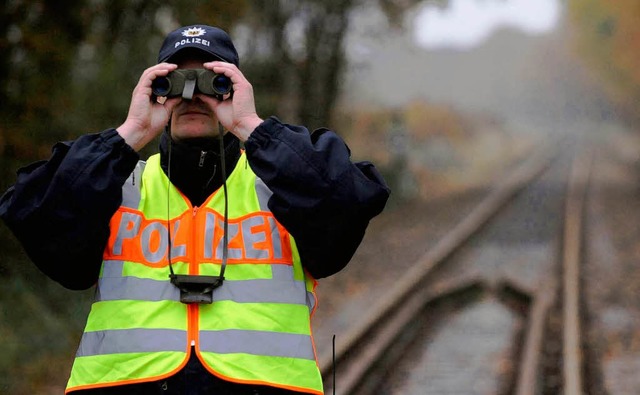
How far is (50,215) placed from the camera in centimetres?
258

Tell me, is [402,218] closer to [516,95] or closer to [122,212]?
[122,212]

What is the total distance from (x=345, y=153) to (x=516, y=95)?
88.8m

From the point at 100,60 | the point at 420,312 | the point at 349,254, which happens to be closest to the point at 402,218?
the point at 420,312

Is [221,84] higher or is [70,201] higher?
[221,84]

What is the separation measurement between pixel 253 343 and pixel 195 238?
0.33 meters

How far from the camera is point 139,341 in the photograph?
8.59 ft

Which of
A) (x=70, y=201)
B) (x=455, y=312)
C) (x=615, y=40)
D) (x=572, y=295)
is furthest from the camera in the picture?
(x=615, y=40)

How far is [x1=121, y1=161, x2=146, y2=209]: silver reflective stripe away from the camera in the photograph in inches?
110

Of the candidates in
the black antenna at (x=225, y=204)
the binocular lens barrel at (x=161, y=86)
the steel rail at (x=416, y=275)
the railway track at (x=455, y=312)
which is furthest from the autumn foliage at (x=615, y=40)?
the binocular lens barrel at (x=161, y=86)

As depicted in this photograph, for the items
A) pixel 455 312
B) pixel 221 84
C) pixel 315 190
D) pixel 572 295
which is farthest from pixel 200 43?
pixel 572 295

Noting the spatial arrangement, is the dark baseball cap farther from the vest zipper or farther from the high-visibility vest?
the vest zipper

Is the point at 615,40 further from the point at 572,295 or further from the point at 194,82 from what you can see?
the point at 194,82

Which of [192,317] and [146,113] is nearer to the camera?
[192,317]

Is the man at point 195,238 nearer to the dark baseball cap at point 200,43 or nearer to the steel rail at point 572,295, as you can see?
the dark baseball cap at point 200,43
